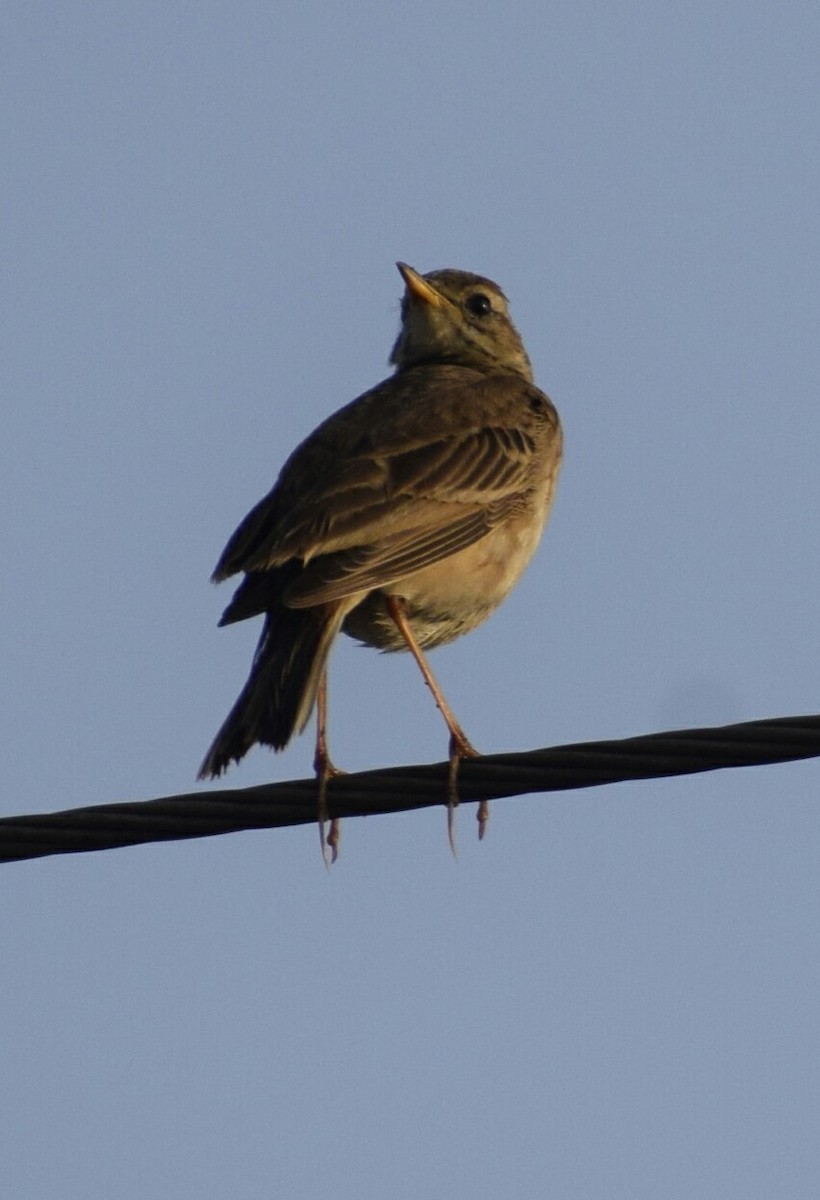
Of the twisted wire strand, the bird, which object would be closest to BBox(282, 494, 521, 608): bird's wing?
the bird

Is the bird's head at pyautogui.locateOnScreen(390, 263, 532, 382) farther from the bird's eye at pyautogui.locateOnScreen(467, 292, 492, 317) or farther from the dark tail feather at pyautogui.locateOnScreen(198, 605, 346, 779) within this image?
the dark tail feather at pyautogui.locateOnScreen(198, 605, 346, 779)

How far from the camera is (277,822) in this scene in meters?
6.67

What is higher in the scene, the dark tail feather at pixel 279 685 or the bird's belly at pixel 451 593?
the bird's belly at pixel 451 593

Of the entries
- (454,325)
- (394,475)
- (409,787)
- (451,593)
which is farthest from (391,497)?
(454,325)

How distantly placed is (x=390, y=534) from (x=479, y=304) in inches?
158

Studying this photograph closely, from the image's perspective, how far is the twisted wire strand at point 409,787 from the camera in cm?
624

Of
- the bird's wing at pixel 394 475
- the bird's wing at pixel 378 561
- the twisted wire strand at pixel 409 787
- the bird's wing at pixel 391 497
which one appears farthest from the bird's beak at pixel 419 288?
the twisted wire strand at pixel 409 787

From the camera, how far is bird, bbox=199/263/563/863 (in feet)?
28.5

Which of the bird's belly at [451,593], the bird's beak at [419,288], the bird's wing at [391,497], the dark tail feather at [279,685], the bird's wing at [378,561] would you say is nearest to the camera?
the dark tail feather at [279,685]

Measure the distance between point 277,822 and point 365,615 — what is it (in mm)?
3373

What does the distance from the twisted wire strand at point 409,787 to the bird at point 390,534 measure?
12cm

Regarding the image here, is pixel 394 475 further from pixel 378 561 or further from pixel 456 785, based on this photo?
pixel 456 785

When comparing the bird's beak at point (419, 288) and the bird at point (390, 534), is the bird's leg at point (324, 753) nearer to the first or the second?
the bird at point (390, 534)

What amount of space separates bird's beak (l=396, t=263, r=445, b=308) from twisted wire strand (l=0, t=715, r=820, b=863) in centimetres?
604
